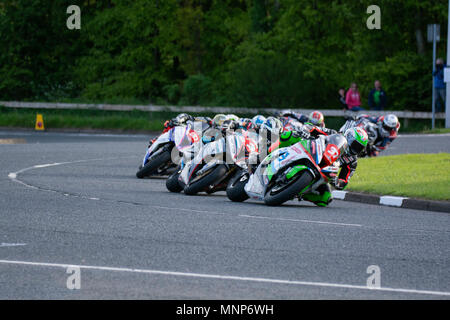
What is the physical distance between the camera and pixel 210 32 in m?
52.1

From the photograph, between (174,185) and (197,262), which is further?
(174,185)

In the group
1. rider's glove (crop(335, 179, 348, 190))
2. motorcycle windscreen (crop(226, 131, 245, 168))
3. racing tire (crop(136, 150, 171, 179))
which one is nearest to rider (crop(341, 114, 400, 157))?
racing tire (crop(136, 150, 171, 179))

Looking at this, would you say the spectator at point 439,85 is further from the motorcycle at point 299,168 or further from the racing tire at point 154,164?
the motorcycle at point 299,168

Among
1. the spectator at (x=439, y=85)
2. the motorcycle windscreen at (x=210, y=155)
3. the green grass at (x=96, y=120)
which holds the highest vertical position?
the spectator at (x=439, y=85)

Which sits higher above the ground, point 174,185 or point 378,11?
point 378,11

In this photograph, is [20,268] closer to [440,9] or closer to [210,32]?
[440,9]

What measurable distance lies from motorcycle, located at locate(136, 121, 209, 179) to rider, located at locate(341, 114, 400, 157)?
3619 millimetres

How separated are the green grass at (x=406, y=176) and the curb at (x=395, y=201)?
Answer: 0.82ft

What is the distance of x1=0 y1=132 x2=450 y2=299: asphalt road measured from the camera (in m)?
8.16

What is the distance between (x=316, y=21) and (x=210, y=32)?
803 centimetres

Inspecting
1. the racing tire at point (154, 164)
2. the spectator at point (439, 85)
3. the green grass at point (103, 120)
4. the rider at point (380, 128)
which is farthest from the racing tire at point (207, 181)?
the green grass at point (103, 120)

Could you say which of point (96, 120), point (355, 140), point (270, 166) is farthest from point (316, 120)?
point (96, 120)

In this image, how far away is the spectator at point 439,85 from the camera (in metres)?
34.2
